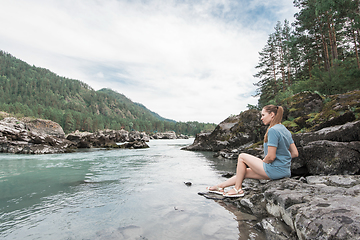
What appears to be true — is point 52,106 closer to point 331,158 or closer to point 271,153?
point 271,153

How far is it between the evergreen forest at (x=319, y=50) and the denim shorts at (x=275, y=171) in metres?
13.2

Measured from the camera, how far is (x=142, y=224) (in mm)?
4148

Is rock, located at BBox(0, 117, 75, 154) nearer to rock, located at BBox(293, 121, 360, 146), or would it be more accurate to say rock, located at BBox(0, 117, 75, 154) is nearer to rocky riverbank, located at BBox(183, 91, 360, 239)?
rocky riverbank, located at BBox(183, 91, 360, 239)

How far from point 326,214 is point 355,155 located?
4.95 meters

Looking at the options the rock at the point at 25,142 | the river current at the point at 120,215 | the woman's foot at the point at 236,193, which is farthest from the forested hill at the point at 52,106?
the woman's foot at the point at 236,193

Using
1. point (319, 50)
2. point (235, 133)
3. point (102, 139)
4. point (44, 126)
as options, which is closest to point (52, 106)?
point (44, 126)

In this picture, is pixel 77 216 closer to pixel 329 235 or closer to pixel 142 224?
pixel 142 224

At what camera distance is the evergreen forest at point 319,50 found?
536 inches

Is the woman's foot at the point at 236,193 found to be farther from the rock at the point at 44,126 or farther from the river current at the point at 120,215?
the rock at the point at 44,126

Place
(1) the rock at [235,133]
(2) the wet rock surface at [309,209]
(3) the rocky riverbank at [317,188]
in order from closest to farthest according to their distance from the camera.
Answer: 1. (2) the wet rock surface at [309,209]
2. (3) the rocky riverbank at [317,188]
3. (1) the rock at [235,133]

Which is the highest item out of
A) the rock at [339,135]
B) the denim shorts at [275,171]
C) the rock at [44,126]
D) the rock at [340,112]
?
the rock at [44,126]

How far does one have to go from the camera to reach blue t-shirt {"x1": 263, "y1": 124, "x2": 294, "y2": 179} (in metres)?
4.09

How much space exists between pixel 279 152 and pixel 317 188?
0.95 metres

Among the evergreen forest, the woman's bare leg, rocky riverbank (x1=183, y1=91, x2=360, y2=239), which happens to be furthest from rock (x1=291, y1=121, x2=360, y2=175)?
the evergreen forest
